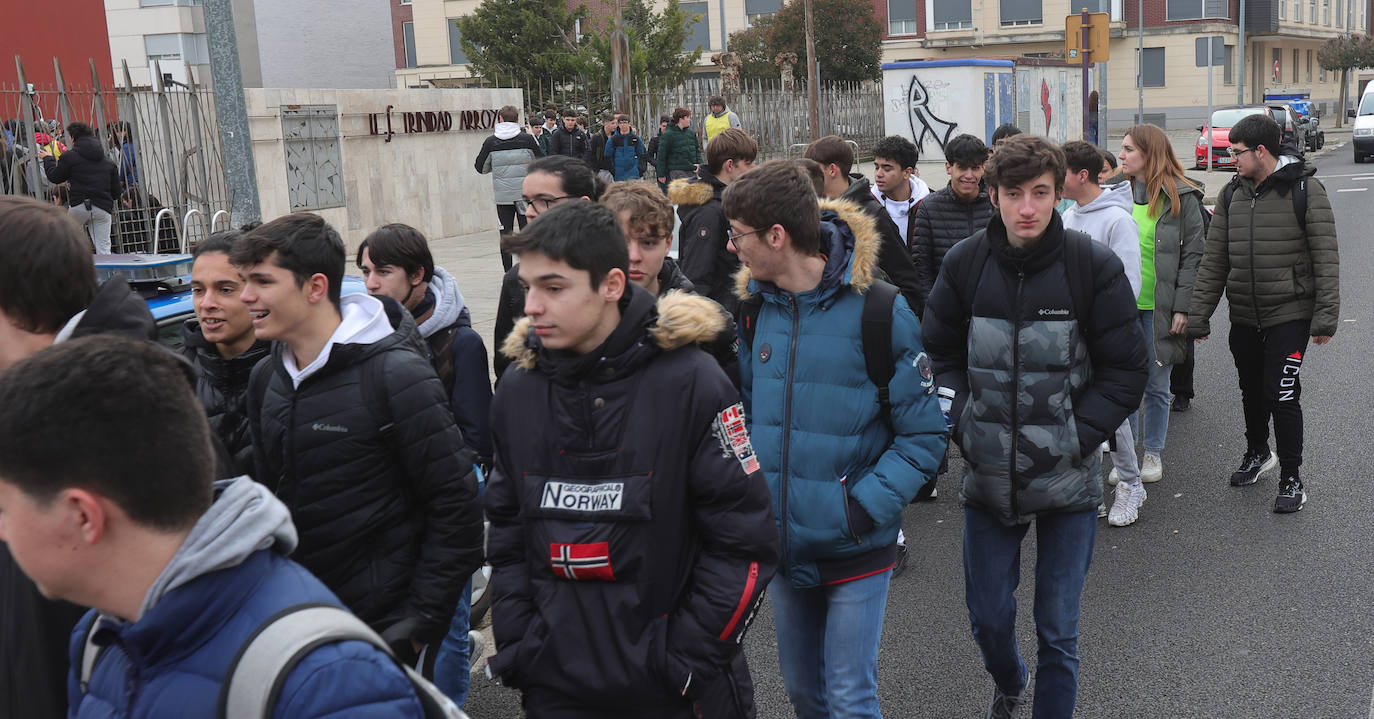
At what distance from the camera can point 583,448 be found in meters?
2.56

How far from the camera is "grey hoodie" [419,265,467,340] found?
411 cm

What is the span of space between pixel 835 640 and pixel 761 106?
2683cm

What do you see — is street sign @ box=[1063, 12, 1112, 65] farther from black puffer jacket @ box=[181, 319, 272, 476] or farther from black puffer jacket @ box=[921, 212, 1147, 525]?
black puffer jacket @ box=[181, 319, 272, 476]

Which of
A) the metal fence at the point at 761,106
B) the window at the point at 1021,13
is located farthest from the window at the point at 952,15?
the metal fence at the point at 761,106

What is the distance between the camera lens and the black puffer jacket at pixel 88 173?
1263 centimetres

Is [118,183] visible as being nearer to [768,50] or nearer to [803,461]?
[803,461]

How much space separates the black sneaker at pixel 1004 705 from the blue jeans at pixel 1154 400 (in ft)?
10.3

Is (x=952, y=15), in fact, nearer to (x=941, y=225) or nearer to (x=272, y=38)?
(x=272, y=38)

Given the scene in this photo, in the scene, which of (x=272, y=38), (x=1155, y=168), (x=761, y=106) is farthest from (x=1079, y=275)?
(x=272, y=38)

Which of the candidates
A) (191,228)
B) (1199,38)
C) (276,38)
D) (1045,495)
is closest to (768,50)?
(276,38)

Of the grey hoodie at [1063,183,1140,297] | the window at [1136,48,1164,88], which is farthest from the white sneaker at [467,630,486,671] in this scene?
the window at [1136,48,1164,88]

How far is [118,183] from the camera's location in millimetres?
12852

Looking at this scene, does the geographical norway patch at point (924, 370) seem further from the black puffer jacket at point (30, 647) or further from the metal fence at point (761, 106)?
the metal fence at point (761, 106)

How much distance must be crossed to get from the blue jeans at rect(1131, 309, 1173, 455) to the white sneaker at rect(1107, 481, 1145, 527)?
0.45m
